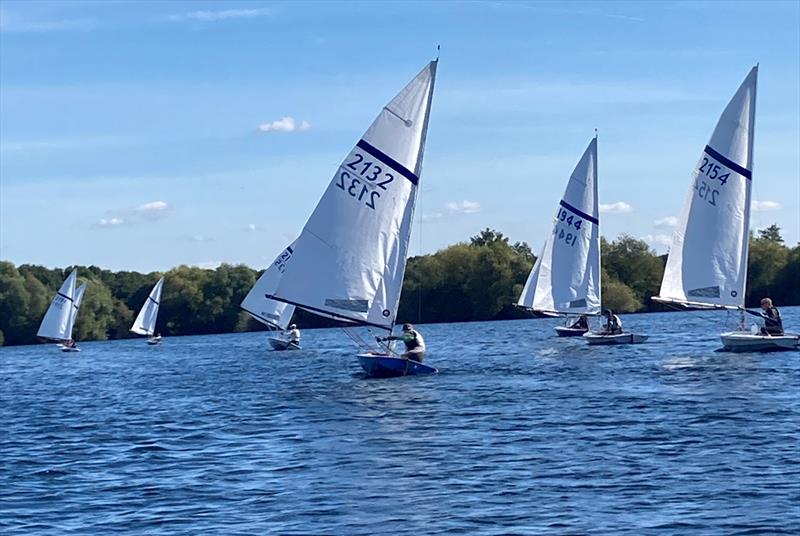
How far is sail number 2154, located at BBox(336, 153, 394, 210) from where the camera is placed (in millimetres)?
35344

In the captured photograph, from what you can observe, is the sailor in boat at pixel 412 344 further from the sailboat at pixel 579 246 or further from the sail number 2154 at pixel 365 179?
the sailboat at pixel 579 246

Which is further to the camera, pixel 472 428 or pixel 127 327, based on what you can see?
pixel 127 327

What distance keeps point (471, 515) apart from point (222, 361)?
44.1m

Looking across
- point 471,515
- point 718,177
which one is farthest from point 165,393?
point 471,515

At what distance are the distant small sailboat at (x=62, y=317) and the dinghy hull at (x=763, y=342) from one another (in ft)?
191

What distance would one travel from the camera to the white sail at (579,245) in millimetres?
56594

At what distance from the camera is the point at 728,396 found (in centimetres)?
2898

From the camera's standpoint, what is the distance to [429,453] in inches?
878

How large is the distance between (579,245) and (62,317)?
149ft

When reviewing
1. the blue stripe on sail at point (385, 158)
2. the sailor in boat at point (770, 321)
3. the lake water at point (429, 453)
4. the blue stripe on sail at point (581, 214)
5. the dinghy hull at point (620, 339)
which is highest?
the blue stripe on sail at point (581, 214)

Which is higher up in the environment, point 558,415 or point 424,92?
point 424,92

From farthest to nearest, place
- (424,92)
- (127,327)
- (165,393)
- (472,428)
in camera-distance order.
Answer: (127,327)
(165,393)
(424,92)
(472,428)

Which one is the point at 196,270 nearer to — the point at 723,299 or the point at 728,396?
the point at 723,299

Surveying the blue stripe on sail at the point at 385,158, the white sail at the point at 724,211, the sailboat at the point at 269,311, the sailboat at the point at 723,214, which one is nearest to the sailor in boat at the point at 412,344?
the blue stripe on sail at the point at 385,158
